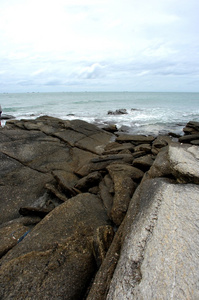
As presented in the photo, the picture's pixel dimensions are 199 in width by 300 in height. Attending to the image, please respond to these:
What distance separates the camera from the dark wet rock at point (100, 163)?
675cm

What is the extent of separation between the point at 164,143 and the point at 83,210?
5.90 metres

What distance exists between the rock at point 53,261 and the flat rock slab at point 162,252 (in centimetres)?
85

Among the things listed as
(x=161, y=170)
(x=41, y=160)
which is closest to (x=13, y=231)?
(x=161, y=170)

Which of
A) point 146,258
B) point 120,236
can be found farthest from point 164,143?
point 146,258

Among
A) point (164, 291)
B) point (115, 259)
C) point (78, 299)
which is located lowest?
point (78, 299)

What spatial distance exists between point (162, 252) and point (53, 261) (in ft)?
5.84

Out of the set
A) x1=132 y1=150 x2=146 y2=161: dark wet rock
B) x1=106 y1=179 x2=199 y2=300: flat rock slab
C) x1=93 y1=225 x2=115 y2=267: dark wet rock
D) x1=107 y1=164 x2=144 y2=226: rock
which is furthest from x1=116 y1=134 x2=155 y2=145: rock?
x1=93 y1=225 x2=115 y2=267: dark wet rock

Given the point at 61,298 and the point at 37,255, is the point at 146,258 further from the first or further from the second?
the point at 37,255

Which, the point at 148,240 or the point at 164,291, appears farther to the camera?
the point at 148,240

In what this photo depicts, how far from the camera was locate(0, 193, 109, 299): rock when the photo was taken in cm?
269

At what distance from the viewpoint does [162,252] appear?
2.37 m

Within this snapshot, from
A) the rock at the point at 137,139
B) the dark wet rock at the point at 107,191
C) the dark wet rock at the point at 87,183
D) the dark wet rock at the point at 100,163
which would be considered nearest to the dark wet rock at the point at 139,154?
the dark wet rock at the point at 100,163

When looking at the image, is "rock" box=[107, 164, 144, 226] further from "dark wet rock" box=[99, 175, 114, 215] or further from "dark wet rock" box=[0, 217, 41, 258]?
"dark wet rock" box=[0, 217, 41, 258]

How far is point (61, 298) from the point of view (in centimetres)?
265
